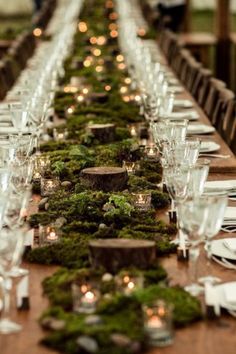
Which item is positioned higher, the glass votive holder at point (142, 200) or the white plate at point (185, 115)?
the glass votive holder at point (142, 200)

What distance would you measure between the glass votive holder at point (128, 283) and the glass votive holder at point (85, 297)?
7 cm

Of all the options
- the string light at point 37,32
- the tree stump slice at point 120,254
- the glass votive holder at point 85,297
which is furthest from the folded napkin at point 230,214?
the string light at point 37,32

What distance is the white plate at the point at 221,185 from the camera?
430 centimetres

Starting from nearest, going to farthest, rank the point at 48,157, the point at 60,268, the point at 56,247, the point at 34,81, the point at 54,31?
the point at 60,268 < the point at 56,247 < the point at 48,157 < the point at 34,81 < the point at 54,31

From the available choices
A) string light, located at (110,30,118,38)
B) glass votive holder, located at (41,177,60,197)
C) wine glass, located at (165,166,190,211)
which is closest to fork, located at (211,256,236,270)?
wine glass, located at (165,166,190,211)

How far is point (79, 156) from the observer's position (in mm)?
4785

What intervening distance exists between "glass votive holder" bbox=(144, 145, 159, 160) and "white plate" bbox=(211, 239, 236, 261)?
1440mm

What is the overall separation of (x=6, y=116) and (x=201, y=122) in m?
1.14

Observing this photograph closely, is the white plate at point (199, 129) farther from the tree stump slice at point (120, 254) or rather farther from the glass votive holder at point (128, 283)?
the glass votive holder at point (128, 283)

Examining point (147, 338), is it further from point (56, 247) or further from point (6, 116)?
point (6, 116)

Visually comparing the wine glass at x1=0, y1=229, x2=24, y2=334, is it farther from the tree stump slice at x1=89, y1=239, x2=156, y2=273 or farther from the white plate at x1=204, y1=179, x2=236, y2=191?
the white plate at x1=204, y1=179, x2=236, y2=191

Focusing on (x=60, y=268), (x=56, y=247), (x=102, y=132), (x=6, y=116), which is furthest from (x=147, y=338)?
(x=6, y=116)

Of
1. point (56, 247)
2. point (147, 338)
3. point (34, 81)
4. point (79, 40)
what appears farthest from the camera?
point (79, 40)

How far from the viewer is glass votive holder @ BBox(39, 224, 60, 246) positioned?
11.3 feet
